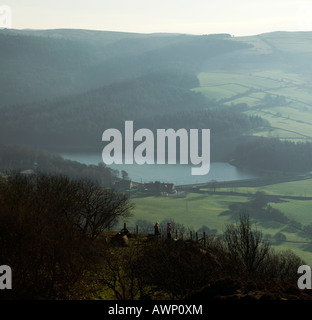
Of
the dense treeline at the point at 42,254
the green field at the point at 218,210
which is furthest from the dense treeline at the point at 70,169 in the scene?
the dense treeline at the point at 42,254

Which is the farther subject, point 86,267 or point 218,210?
point 218,210

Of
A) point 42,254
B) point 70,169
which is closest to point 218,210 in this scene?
point 70,169

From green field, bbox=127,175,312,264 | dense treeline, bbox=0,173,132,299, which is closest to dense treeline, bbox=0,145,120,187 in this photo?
green field, bbox=127,175,312,264

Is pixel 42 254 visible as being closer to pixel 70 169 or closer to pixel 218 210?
pixel 218 210

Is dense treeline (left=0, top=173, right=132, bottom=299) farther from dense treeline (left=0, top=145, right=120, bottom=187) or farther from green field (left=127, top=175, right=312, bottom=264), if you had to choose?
dense treeline (left=0, top=145, right=120, bottom=187)

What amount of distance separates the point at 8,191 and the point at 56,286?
8.94m

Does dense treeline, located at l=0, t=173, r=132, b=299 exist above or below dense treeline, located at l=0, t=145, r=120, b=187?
below

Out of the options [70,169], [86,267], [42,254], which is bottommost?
[86,267]

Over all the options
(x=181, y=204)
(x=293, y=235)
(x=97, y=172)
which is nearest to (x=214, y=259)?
(x=293, y=235)

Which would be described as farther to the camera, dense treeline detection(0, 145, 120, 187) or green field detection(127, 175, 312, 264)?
dense treeline detection(0, 145, 120, 187)

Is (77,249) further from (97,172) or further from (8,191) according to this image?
(97,172)

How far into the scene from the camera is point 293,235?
5049 inches

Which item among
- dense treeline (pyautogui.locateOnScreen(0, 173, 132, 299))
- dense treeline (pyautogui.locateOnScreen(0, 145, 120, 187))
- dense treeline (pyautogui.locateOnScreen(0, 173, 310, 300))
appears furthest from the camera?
dense treeline (pyautogui.locateOnScreen(0, 145, 120, 187))

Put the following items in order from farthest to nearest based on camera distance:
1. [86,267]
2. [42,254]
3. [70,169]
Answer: [70,169]
[86,267]
[42,254]
